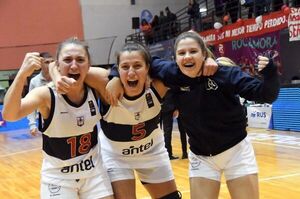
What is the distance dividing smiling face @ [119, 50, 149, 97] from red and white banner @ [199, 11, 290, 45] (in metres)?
9.83

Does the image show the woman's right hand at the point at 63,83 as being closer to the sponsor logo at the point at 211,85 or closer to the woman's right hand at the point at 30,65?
the woman's right hand at the point at 30,65

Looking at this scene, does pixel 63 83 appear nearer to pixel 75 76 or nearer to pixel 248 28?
pixel 75 76

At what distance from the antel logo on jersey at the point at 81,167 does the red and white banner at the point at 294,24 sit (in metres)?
9.60

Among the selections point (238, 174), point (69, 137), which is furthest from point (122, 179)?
point (238, 174)

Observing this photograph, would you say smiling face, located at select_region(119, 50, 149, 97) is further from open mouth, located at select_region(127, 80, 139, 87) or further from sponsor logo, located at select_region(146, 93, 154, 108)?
sponsor logo, located at select_region(146, 93, 154, 108)

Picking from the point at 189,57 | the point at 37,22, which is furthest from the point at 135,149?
the point at 37,22

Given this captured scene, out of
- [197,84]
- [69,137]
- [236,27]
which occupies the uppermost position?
[236,27]

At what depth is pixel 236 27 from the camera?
1515 cm

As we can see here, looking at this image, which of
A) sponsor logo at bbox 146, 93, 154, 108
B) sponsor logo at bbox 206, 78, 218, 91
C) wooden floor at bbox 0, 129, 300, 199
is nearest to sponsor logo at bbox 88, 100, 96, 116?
sponsor logo at bbox 146, 93, 154, 108

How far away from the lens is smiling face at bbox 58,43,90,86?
134 inches

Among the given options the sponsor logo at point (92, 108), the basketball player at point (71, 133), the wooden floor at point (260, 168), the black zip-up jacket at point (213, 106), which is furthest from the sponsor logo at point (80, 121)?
the wooden floor at point (260, 168)

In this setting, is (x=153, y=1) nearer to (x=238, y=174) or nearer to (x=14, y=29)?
(x=14, y=29)

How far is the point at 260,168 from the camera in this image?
24.0ft

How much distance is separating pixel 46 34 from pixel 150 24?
536cm
